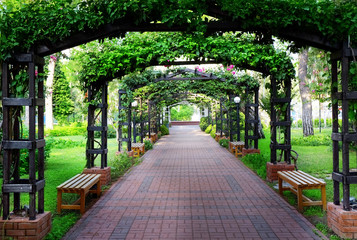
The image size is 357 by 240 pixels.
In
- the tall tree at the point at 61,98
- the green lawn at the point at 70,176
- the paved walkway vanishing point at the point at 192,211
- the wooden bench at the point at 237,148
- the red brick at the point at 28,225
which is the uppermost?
the tall tree at the point at 61,98

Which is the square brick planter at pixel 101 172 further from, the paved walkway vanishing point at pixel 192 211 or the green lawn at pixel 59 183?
the green lawn at pixel 59 183

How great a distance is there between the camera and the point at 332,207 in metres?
3.95

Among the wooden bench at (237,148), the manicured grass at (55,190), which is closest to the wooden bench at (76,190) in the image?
the manicured grass at (55,190)

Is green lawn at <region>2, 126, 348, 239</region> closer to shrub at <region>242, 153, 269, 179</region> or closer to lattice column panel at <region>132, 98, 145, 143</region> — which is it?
shrub at <region>242, 153, 269, 179</region>

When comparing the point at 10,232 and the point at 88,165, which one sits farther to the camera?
the point at 88,165

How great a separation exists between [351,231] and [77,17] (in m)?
4.12

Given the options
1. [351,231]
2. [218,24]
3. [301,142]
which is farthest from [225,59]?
[301,142]

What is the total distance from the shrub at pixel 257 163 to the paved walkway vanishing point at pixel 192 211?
0.72 feet

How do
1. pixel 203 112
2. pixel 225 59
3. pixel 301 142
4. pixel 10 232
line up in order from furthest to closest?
1. pixel 203 112
2. pixel 301 142
3. pixel 225 59
4. pixel 10 232

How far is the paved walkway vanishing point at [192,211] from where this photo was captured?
4.03 meters

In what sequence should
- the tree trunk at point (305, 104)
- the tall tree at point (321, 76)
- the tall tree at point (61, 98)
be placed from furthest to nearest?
the tall tree at point (61, 98) < the tree trunk at point (305, 104) < the tall tree at point (321, 76)

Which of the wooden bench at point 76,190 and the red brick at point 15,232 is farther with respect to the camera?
the wooden bench at point 76,190

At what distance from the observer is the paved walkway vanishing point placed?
403 centimetres

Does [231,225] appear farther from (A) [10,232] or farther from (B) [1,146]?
(B) [1,146]
